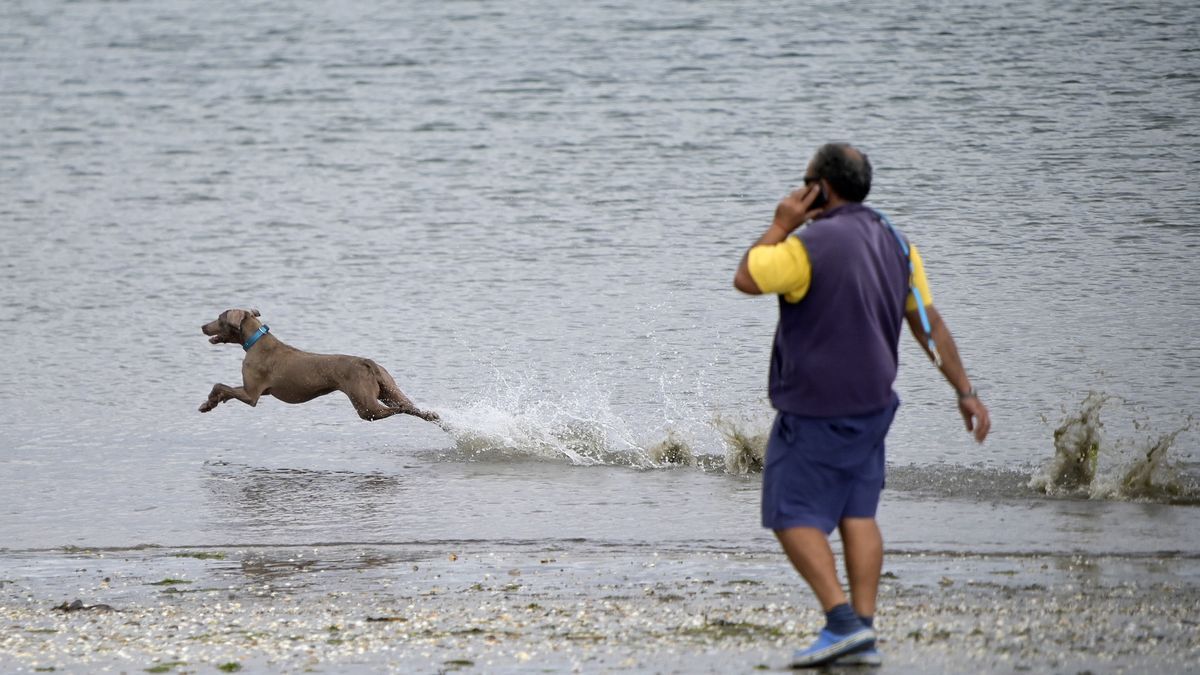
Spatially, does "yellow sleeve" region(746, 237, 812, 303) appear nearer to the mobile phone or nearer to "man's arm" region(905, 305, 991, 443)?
the mobile phone

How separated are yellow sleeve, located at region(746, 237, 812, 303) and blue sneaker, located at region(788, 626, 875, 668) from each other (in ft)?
3.64

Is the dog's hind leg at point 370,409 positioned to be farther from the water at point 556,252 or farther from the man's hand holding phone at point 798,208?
the man's hand holding phone at point 798,208

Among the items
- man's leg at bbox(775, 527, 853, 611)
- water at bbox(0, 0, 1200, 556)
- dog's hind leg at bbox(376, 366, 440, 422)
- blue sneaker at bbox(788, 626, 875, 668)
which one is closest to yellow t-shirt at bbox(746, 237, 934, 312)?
man's leg at bbox(775, 527, 853, 611)

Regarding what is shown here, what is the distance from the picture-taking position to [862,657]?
5.63m

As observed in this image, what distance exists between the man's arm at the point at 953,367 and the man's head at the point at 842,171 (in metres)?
0.48

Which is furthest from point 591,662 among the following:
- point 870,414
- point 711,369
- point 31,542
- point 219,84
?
point 219,84

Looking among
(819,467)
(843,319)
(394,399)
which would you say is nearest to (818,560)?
(819,467)

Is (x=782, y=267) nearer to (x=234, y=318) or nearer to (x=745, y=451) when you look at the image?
(x=745, y=451)

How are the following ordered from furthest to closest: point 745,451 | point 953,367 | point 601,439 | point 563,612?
point 601,439 < point 745,451 < point 563,612 < point 953,367

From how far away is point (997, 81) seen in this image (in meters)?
30.7

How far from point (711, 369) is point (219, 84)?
75.2 feet

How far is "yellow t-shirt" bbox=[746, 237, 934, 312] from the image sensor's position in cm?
545

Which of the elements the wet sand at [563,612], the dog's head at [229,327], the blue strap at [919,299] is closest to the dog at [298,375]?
the dog's head at [229,327]

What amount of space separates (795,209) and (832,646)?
1422 mm
